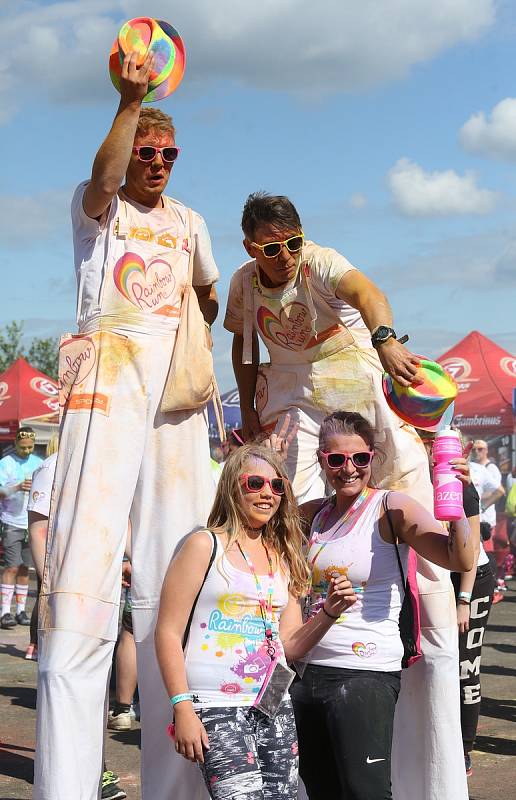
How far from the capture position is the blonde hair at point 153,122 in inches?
161

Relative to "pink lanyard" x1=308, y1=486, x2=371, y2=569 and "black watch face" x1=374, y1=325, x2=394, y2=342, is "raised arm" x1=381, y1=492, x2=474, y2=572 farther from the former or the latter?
"black watch face" x1=374, y1=325, x2=394, y2=342

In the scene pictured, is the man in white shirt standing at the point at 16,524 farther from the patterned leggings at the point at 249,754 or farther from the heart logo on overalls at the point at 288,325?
the patterned leggings at the point at 249,754

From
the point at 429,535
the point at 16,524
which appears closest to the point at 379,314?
the point at 429,535

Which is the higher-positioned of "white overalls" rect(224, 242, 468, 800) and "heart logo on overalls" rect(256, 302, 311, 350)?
"heart logo on overalls" rect(256, 302, 311, 350)

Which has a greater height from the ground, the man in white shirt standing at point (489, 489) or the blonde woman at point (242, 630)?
the man in white shirt standing at point (489, 489)

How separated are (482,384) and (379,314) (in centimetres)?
1598

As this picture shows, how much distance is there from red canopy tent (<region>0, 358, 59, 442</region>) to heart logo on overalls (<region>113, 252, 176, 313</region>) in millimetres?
18782

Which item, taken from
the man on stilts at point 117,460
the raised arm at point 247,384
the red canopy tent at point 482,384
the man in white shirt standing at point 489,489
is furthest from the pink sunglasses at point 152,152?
the red canopy tent at point 482,384

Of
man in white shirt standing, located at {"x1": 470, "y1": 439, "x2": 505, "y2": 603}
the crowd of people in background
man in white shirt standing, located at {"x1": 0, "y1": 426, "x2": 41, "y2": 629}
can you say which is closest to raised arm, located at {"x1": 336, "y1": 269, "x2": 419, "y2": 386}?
the crowd of people in background

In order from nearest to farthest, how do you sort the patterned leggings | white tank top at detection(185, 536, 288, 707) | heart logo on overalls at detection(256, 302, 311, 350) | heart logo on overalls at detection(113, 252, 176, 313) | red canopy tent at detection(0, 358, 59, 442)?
the patterned leggings < white tank top at detection(185, 536, 288, 707) < heart logo on overalls at detection(113, 252, 176, 313) < heart logo on overalls at detection(256, 302, 311, 350) < red canopy tent at detection(0, 358, 59, 442)

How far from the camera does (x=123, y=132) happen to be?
3.76 meters

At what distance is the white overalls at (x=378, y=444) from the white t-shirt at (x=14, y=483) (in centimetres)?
922

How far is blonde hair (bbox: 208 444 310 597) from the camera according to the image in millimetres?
3701

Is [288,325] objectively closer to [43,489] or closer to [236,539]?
[236,539]
